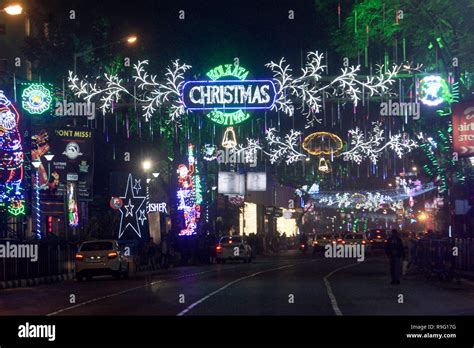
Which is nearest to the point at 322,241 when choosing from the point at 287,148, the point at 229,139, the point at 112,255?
the point at 229,139

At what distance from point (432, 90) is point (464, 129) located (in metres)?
1.68

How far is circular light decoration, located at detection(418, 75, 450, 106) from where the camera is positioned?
31.6 m

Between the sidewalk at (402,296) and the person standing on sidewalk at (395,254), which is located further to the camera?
the person standing on sidewalk at (395,254)

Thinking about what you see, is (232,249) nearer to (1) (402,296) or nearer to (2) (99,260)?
(2) (99,260)

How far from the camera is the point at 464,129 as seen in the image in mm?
31219

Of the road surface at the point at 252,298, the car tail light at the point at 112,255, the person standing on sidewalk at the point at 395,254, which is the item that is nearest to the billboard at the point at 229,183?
the car tail light at the point at 112,255

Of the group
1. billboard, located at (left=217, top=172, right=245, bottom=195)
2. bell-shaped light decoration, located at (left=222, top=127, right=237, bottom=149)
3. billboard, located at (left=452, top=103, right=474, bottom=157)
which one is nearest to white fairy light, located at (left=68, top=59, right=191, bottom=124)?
billboard, located at (left=452, top=103, right=474, bottom=157)

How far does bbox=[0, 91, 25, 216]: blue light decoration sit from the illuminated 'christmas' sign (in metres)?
9.58

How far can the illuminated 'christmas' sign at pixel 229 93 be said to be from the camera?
28.7 metres

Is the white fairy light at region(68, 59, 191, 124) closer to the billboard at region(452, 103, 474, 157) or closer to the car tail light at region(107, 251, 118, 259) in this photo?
the car tail light at region(107, 251, 118, 259)

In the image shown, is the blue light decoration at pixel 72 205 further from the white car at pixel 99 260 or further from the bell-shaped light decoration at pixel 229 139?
the bell-shaped light decoration at pixel 229 139

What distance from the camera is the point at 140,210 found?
50.1m

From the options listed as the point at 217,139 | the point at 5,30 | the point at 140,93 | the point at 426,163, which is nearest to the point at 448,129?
the point at 426,163

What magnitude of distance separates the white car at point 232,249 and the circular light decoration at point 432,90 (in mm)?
25334
